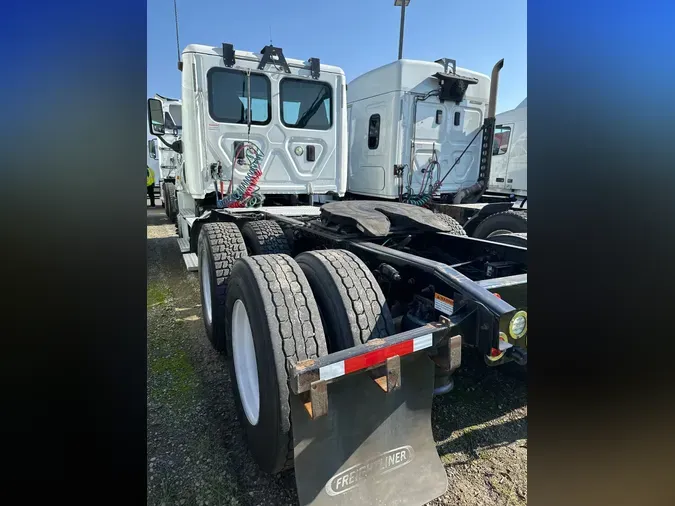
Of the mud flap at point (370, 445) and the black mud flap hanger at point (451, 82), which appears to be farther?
the black mud flap hanger at point (451, 82)

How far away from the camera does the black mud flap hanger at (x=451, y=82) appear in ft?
24.2

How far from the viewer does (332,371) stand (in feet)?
4.96

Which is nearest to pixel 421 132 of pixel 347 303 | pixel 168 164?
pixel 347 303

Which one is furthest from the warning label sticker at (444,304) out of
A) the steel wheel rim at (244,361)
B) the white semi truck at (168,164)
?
the white semi truck at (168,164)

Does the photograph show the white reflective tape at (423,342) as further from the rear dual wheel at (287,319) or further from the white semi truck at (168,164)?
the white semi truck at (168,164)

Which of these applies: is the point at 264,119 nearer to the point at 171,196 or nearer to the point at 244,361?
the point at 244,361

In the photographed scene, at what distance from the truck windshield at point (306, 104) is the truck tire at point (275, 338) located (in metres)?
3.68

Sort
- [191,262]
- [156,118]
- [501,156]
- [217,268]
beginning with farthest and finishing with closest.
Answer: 1. [501,156]
2. [156,118]
3. [191,262]
4. [217,268]

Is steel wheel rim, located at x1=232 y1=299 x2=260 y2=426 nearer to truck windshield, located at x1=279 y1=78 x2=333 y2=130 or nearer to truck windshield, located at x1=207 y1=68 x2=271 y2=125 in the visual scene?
truck windshield, located at x1=207 y1=68 x2=271 y2=125

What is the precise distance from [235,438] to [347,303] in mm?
1215

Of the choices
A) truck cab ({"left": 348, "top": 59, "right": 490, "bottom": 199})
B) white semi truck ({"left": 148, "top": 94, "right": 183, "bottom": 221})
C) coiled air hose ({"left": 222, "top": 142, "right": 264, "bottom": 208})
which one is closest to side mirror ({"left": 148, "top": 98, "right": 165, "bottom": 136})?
coiled air hose ({"left": 222, "top": 142, "right": 264, "bottom": 208})
